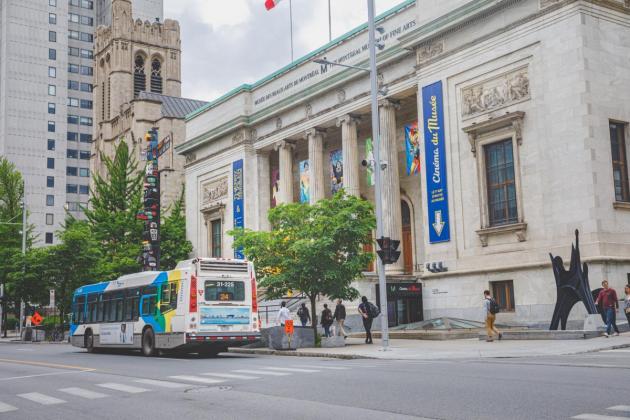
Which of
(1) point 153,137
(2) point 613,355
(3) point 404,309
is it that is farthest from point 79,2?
(2) point 613,355

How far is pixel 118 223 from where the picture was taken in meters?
55.0

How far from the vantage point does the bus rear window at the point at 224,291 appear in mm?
24734

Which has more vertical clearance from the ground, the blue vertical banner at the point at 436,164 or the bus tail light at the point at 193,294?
the blue vertical banner at the point at 436,164

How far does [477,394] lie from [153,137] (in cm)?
3313

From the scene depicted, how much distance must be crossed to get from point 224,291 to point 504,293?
1343 cm

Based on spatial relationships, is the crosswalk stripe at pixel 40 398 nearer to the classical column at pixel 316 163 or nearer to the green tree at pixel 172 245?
the classical column at pixel 316 163

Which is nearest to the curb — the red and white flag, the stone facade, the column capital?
the stone facade

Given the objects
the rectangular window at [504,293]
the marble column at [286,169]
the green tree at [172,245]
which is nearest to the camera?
the rectangular window at [504,293]

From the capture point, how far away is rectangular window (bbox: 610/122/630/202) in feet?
99.9

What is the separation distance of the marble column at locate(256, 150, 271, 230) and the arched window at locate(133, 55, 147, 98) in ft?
140

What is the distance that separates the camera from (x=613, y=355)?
17.6 metres

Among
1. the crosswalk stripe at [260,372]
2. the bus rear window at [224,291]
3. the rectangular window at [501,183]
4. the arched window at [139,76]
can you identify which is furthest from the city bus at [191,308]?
the arched window at [139,76]

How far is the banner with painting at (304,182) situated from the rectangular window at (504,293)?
17.7 metres

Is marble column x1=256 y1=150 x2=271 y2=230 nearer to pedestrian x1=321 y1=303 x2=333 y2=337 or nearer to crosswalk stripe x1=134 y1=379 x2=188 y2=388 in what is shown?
pedestrian x1=321 y1=303 x2=333 y2=337
